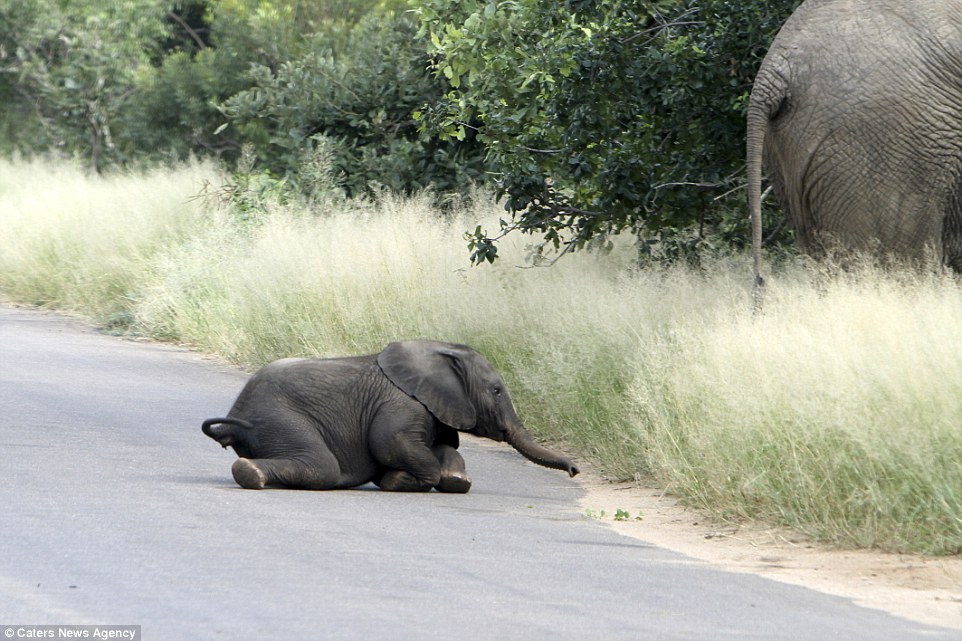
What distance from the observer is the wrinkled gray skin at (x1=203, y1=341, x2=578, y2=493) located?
838cm

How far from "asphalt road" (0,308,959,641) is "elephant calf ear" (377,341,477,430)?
0.45 meters

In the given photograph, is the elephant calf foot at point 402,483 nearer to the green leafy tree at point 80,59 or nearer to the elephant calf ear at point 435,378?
the elephant calf ear at point 435,378

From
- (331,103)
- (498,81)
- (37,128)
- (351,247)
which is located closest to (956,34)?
(498,81)

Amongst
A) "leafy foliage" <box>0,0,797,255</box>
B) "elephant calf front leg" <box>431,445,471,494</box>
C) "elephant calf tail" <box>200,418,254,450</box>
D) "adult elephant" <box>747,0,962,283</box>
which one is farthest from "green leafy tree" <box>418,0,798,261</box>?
"elephant calf tail" <box>200,418,254,450</box>

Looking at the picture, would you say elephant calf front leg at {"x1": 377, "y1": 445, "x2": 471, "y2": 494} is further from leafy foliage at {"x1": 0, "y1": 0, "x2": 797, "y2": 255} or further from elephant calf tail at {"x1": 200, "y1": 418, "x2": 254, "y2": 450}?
leafy foliage at {"x1": 0, "y1": 0, "x2": 797, "y2": 255}

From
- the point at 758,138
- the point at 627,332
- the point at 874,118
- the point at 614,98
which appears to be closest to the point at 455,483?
the point at 627,332

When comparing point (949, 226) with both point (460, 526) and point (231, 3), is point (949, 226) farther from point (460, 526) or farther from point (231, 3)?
point (231, 3)

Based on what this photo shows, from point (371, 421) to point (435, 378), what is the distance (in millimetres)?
410

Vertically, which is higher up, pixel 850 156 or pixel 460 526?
pixel 850 156

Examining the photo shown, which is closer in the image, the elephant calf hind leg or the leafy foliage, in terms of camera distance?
the elephant calf hind leg

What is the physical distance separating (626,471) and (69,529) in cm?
370

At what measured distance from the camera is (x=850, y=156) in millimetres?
9570

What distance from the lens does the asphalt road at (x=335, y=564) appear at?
556 centimetres

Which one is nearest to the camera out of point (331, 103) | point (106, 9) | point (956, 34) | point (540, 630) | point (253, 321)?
point (540, 630)
